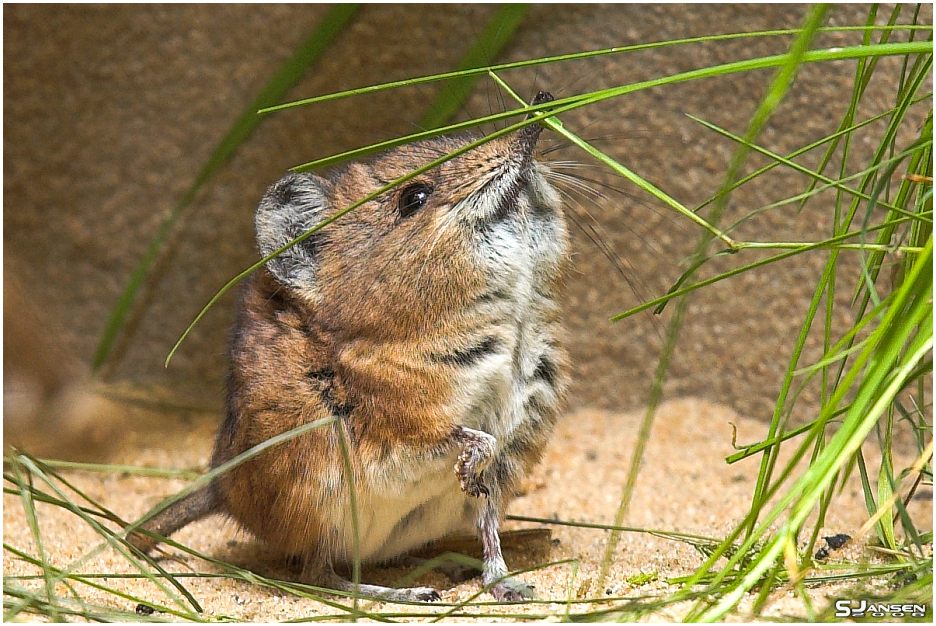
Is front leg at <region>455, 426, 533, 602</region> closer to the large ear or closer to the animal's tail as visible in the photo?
the large ear

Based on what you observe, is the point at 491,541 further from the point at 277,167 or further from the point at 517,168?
the point at 277,167

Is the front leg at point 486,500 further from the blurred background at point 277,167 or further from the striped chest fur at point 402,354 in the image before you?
the blurred background at point 277,167

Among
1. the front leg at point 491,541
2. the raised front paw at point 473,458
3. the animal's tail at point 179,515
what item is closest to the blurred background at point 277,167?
the front leg at point 491,541

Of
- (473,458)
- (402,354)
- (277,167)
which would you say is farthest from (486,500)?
(277,167)

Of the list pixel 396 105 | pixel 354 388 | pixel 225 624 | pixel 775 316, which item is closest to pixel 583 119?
pixel 396 105

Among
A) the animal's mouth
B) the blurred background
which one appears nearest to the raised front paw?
the animal's mouth

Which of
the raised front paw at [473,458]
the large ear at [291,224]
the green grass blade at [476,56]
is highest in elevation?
the green grass blade at [476,56]
